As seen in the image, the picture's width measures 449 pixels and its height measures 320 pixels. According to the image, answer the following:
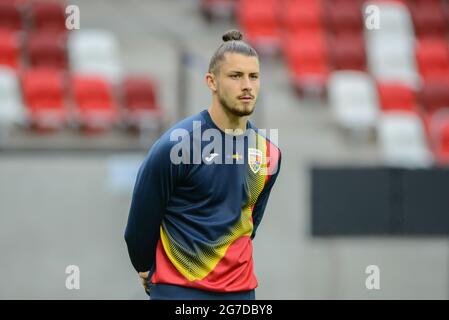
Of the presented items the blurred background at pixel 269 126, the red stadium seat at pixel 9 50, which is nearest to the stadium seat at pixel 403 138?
the blurred background at pixel 269 126

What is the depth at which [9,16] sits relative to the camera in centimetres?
1389

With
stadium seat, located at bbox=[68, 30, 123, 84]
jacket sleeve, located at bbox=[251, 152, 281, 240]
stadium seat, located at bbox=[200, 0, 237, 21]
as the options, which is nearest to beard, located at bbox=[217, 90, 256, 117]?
jacket sleeve, located at bbox=[251, 152, 281, 240]

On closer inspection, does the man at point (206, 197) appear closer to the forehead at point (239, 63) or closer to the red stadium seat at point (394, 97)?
the forehead at point (239, 63)

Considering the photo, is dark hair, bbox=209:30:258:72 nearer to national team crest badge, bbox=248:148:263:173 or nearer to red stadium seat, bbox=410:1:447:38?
national team crest badge, bbox=248:148:263:173

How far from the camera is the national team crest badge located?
501 cm

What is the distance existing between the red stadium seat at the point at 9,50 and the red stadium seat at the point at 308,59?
11.9 ft

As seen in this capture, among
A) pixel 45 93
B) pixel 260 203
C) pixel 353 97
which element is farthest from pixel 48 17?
pixel 260 203

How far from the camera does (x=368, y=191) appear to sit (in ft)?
31.8

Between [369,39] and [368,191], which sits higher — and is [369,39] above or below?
above

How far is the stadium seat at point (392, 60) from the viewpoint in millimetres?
14125

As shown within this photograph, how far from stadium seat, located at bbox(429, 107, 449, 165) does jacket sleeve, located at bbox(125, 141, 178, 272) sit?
7439 millimetres
